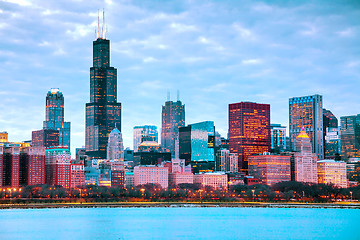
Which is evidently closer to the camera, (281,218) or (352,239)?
(352,239)

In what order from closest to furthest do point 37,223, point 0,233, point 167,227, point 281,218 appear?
point 0,233 → point 167,227 → point 37,223 → point 281,218

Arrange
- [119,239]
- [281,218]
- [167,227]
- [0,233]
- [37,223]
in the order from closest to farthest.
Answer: [119,239] < [0,233] < [167,227] < [37,223] < [281,218]

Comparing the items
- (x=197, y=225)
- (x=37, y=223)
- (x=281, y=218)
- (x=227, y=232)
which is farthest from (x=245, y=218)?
(x=37, y=223)

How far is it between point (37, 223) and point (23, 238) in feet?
105

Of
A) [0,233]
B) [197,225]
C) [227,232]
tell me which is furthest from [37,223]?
[227,232]

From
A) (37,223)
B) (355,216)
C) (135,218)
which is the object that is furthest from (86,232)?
(355,216)

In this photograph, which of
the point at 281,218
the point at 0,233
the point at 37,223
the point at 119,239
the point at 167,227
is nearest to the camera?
the point at 119,239

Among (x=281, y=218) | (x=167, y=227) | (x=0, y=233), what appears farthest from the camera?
(x=281, y=218)

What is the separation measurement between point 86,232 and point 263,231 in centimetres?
3516

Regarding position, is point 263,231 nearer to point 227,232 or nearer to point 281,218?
point 227,232

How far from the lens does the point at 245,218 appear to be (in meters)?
180

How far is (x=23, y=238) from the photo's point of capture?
129625mm

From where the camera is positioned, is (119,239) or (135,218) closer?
(119,239)

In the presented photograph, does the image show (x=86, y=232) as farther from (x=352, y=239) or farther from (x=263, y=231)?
(x=352, y=239)
